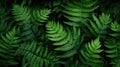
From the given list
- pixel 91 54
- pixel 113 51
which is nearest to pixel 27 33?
pixel 91 54

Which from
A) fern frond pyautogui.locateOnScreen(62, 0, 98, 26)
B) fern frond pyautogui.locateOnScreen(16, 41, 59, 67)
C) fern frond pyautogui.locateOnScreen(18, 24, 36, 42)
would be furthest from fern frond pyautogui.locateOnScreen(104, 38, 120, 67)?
fern frond pyautogui.locateOnScreen(18, 24, 36, 42)

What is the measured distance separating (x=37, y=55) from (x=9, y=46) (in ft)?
1.07

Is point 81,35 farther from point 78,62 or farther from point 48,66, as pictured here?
point 48,66

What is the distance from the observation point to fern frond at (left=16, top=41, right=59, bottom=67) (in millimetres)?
2467

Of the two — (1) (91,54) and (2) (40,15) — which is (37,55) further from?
(1) (91,54)

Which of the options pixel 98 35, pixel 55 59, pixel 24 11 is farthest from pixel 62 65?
pixel 24 11

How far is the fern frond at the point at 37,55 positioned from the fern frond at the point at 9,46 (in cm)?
7

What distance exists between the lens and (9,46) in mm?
2496

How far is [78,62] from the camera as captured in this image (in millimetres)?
2570

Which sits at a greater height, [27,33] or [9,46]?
[27,33]

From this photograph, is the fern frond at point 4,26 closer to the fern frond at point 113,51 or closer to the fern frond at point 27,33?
the fern frond at point 27,33

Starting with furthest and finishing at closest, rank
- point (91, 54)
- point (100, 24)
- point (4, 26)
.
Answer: point (4, 26) → point (100, 24) → point (91, 54)

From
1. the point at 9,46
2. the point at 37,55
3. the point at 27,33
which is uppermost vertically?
the point at 27,33

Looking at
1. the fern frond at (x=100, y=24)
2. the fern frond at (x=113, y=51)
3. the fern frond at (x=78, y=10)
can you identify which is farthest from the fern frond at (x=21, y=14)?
the fern frond at (x=113, y=51)
